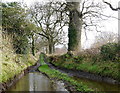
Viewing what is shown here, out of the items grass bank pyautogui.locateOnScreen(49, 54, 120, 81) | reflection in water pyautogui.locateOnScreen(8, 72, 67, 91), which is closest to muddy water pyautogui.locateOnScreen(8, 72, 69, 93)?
reflection in water pyautogui.locateOnScreen(8, 72, 67, 91)

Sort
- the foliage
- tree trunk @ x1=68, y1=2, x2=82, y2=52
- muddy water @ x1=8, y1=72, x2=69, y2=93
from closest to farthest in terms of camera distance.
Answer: muddy water @ x1=8, y1=72, x2=69, y2=93 < the foliage < tree trunk @ x1=68, y1=2, x2=82, y2=52

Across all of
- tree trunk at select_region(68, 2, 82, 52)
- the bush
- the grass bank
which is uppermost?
tree trunk at select_region(68, 2, 82, 52)

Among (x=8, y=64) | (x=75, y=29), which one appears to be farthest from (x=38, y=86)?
(x=75, y=29)

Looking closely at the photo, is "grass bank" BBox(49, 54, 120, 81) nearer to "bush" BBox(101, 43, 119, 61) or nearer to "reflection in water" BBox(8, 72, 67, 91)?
"bush" BBox(101, 43, 119, 61)

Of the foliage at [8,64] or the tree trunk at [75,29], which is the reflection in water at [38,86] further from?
the tree trunk at [75,29]

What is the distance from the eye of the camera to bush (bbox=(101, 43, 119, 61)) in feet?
32.4

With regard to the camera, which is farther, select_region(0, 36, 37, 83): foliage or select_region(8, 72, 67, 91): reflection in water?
select_region(0, 36, 37, 83): foliage

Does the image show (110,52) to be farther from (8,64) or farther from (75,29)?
(75,29)

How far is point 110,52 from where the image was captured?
10.3 meters

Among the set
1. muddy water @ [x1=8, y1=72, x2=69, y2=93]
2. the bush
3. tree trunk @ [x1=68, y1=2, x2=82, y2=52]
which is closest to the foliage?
muddy water @ [x1=8, y1=72, x2=69, y2=93]

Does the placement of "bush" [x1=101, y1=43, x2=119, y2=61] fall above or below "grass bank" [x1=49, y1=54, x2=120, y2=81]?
above

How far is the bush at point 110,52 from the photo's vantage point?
9891 mm

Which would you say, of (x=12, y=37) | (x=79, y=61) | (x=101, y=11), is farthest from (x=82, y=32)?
(x=12, y=37)

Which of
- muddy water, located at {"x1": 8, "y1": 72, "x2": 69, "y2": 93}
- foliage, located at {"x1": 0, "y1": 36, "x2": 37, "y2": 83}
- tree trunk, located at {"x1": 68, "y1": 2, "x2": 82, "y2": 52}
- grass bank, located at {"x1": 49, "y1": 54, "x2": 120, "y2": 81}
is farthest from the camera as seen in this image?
A: tree trunk, located at {"x1": 68, "y1": 2, "x2": 82, "y2": 52}
